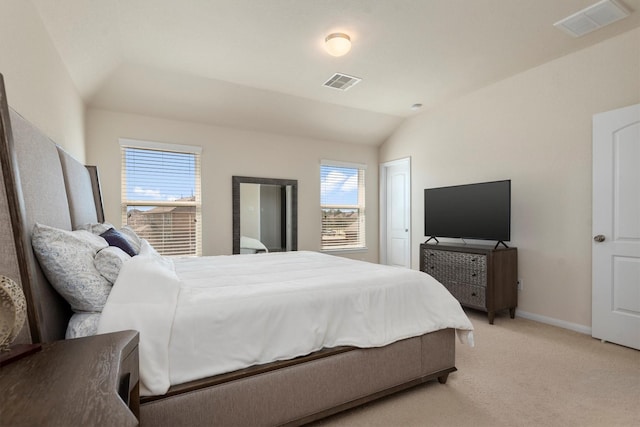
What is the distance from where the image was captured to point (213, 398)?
59.3 inches

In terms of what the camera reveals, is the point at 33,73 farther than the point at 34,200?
Yes

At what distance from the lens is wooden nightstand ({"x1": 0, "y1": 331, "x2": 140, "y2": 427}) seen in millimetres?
596

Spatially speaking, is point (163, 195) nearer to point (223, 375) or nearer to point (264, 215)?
point (264, 215)

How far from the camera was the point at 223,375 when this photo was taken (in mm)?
1545

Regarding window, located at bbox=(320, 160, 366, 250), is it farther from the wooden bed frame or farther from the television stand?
the wooden bed frame

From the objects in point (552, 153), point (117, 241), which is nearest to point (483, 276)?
point (552, 153)

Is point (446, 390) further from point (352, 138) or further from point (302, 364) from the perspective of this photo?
point (352, 138)

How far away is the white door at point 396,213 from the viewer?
548 cm

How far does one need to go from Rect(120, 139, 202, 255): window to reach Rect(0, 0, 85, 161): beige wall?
115 cm

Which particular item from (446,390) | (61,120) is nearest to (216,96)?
(61,120)

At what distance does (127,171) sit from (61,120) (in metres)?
1.49

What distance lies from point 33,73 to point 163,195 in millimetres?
2405

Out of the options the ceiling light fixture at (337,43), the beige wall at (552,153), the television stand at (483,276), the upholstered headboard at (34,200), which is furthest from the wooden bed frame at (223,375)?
the ceiling light fixture at (337,43)

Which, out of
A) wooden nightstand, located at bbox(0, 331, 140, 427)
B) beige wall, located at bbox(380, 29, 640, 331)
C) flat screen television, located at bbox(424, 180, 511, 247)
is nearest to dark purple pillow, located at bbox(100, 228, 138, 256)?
wooden nightstand, located at bbox(0, 331, 140, 427)
